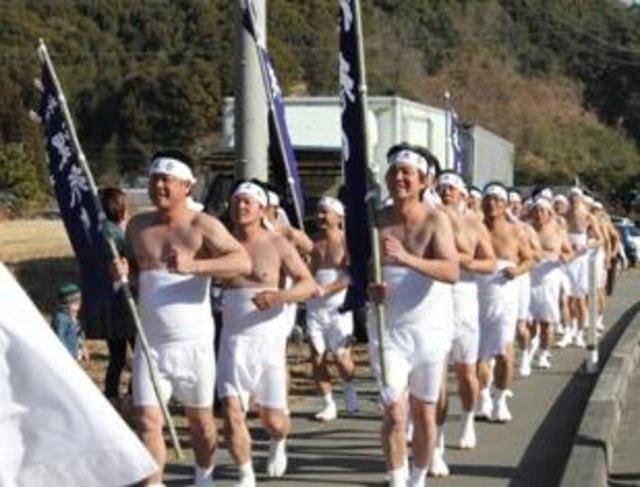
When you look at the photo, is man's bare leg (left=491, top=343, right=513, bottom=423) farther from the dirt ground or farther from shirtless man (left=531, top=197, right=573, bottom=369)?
shirtless man (left=531, top=197, right=573, bottom=369)

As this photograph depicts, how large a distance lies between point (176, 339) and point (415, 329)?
1.34m

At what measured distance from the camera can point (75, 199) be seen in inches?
360

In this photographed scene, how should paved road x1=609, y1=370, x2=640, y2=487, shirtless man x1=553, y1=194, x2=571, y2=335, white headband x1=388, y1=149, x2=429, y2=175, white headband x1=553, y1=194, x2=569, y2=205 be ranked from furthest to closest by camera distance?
white headband x1=553, y1=194, x2=569, y2=205 < shirtless man x1=553, y1=194, x2=571, y2=335 < paved road x1=609, y1=370, x2=640, y2=487 < white headband x1=388, y1=149, x2=429, y2=175

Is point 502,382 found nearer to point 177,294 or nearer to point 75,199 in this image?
point 75,199

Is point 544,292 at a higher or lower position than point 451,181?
lower

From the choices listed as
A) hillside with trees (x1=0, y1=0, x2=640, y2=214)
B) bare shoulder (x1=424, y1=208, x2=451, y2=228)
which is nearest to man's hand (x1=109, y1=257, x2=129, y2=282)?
bare shoulder (x1=424, y1=208, x2=451, y2=228)

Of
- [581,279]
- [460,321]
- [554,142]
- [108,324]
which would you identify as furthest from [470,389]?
[554,142]

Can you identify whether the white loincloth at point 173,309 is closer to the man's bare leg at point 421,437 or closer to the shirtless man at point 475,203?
the man's bare leg at point 421,437

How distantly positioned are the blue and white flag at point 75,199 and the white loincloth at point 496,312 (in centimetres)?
362

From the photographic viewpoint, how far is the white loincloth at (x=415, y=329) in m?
8.29

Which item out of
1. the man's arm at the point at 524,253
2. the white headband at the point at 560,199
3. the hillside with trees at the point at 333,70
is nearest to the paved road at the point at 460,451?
the man's arm at the point at 524,253

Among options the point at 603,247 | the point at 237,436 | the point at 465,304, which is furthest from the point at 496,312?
the point at 603,247

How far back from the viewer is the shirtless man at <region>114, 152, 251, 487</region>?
7918mm

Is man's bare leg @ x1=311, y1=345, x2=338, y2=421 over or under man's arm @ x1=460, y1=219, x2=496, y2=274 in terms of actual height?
under
